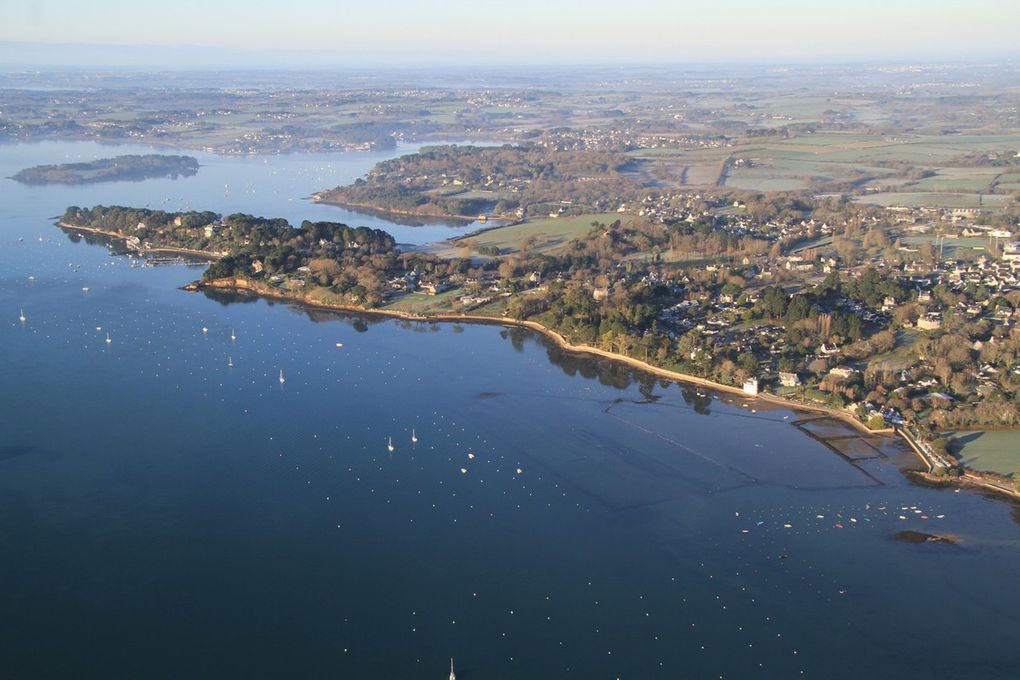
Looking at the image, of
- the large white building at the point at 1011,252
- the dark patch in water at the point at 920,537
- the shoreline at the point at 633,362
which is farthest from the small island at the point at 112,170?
the dark patch in water at the point at 920,537

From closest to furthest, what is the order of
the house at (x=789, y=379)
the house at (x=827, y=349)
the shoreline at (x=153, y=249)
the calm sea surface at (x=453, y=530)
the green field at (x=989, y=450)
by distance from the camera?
the calm sea surface at (x=453, y=530) < the green field at (x=989, y=450) < the house at (x=789, y=379) < the house at (x=827, y=349) < the shoreline at (x=153, y=249)

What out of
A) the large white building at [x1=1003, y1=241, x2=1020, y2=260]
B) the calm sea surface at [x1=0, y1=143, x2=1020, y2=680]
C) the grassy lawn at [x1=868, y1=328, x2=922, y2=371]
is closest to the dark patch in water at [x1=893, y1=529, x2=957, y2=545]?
the calm sea surface at [x1=0, y1=143, x2=1020, y2=680]

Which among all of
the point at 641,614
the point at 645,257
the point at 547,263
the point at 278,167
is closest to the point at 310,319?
the point at 547,263

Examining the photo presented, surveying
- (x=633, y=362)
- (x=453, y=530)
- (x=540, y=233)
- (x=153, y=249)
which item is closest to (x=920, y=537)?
(x=453, y=530)

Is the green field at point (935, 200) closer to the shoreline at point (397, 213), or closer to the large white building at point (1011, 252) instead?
the large white building at point (1011, 252)

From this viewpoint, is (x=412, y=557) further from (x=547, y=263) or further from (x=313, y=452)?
(x=547, y=263)

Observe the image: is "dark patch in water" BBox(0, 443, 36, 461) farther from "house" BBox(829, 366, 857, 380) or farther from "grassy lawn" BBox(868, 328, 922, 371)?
"grassy lawn" BBox(868, 328, 922, 371)
